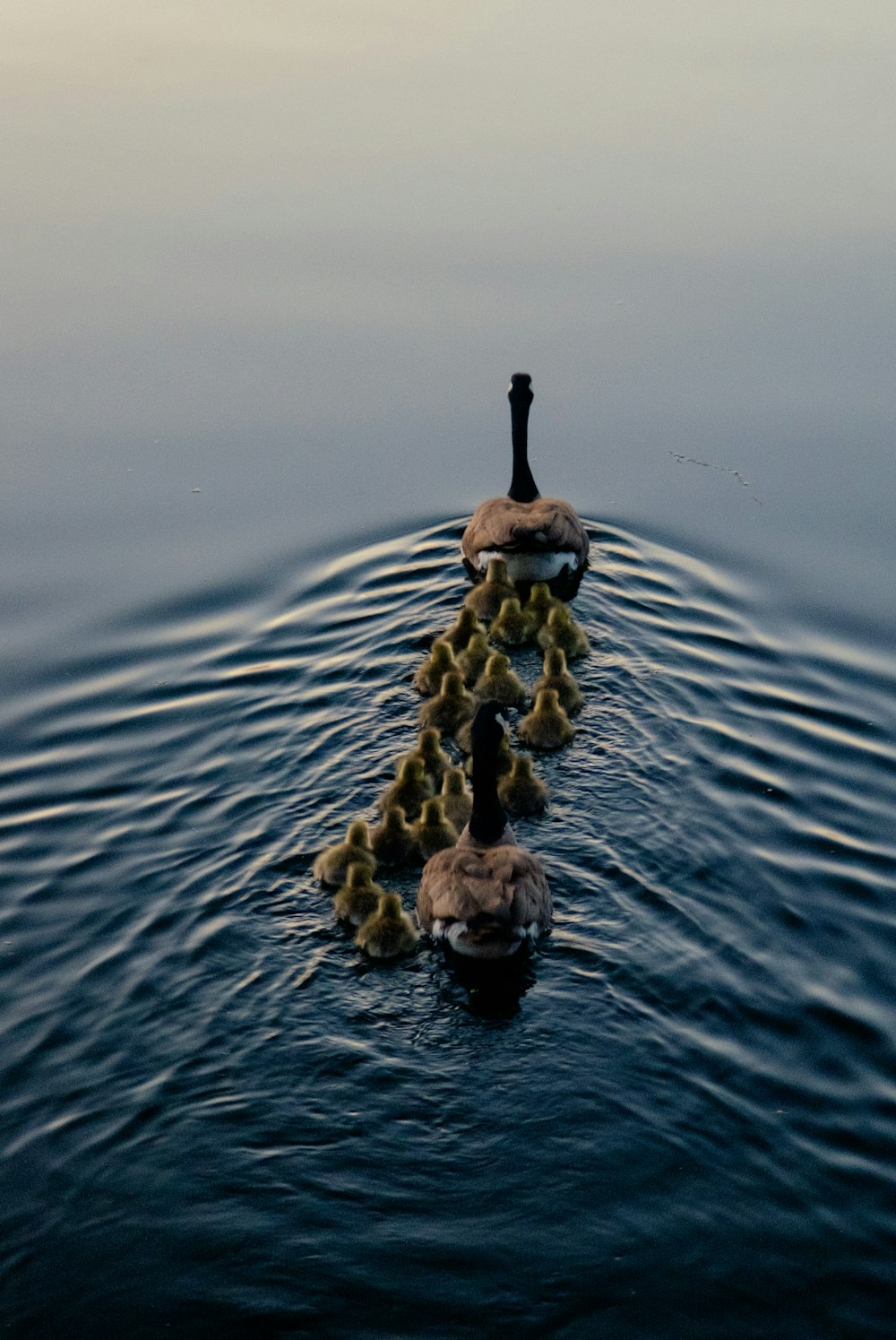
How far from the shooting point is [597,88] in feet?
130

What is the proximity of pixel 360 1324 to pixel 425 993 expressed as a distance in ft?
11.2

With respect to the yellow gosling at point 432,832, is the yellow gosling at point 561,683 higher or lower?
higher

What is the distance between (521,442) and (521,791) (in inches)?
303

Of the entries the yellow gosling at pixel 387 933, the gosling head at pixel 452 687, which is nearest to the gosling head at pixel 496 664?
the gosling head at pixel 452 687

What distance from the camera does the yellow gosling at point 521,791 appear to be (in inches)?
613

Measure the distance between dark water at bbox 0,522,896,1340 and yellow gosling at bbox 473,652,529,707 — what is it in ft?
2.67

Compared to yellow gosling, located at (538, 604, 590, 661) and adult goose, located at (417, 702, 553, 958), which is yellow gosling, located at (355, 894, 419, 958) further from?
yellow gosling, located at (538, 604, 590, 661)

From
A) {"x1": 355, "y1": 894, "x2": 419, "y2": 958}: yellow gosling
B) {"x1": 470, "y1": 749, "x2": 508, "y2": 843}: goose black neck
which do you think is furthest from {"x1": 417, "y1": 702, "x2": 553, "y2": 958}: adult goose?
{"x1": 355, "y1": 894, "x2": 419, "y2": 958}: yellow gosling

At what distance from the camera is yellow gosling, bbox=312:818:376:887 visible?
47.5ft

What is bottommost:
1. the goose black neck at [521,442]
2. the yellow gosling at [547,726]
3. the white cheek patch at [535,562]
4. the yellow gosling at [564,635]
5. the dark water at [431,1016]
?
the dark water at [431,1016]

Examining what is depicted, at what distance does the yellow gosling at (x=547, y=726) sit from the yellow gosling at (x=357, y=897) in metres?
3.23

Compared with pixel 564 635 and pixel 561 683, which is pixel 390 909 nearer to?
pixel 561 683

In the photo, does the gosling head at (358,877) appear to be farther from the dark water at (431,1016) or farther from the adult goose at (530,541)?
the adult goose at (530,541)

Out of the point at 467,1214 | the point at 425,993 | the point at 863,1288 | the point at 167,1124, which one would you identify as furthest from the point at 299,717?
the point at 863,1288
